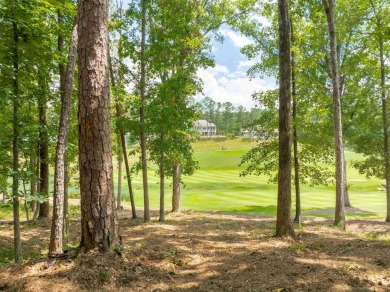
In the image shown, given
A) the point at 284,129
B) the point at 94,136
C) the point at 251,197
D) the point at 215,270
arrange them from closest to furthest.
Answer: the point at 94,136 → the point at 215,270 → the point at 284,129 → the point at 251,197

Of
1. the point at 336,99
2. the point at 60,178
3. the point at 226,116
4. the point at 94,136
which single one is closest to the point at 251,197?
the point at 336,99

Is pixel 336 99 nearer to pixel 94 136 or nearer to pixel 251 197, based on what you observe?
pixel 94 136

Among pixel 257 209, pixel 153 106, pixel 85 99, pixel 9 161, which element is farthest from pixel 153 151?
pixel 257 209

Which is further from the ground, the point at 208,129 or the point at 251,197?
the point at 208,129

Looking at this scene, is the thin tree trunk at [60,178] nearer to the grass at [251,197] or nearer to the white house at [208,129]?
the grass at [251,197]

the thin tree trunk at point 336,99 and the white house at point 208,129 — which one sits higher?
the white house at point 208,129

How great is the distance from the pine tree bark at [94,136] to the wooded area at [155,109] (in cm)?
2

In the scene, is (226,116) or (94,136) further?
(226,116)

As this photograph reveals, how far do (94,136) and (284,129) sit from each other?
5415 millimetres

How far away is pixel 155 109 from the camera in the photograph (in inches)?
494

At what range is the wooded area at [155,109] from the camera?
4629mm

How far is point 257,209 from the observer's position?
23.4 metres

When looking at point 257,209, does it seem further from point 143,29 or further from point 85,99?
point 85,99

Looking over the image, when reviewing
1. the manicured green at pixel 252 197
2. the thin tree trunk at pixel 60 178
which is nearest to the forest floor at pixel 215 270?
the thin tree trunk at pixel 60 178
